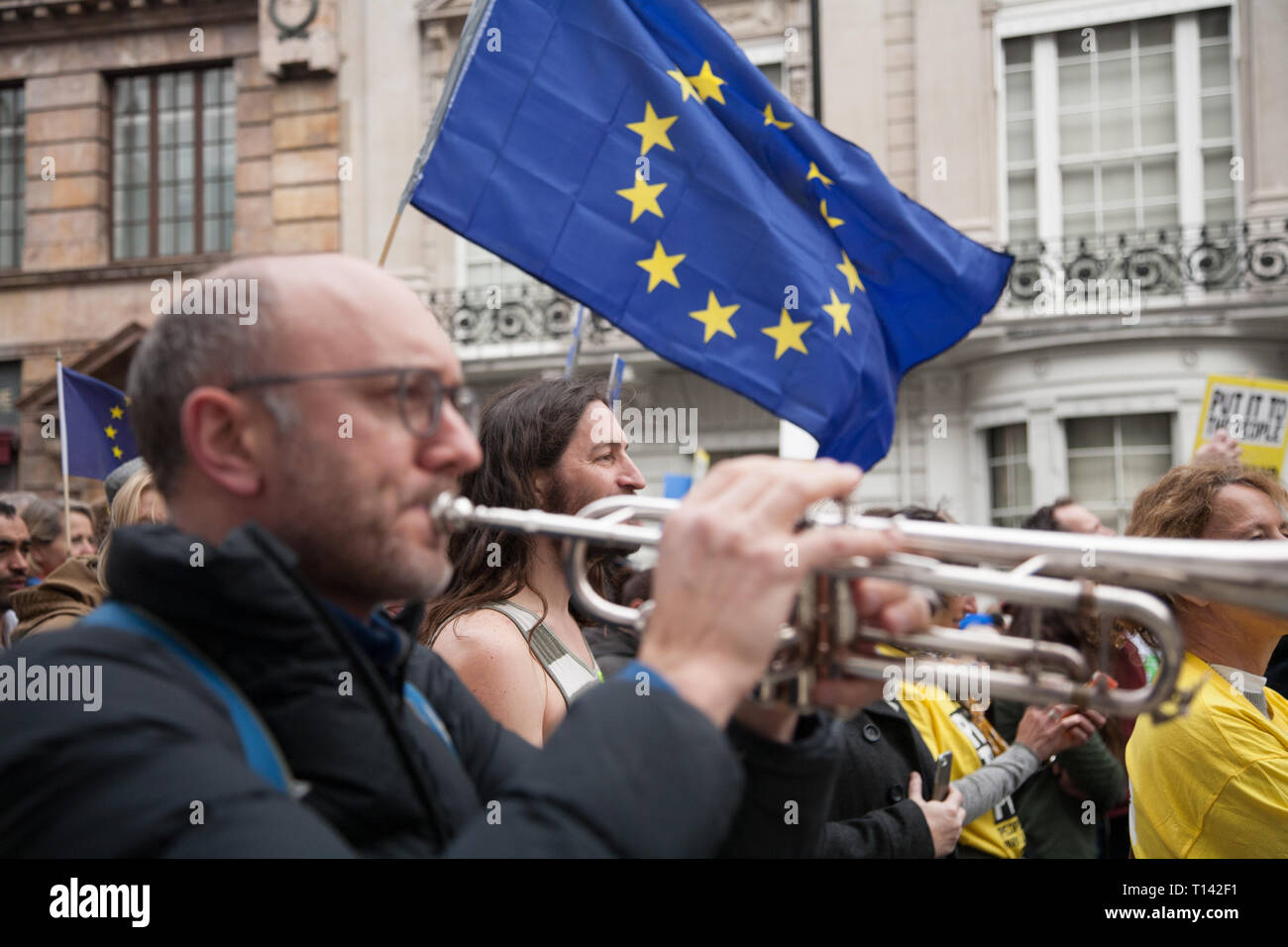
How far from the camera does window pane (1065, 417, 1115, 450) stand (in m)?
15.0

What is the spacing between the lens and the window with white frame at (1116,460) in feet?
48.6

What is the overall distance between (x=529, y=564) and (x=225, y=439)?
1.85 metres

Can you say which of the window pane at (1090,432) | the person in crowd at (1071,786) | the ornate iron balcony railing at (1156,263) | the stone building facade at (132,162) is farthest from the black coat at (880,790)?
the stone building facade at (132,162)

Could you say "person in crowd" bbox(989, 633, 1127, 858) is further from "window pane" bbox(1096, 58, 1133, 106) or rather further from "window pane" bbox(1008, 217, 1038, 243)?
"window pane" bbox(1096, 58, 1133, 106)

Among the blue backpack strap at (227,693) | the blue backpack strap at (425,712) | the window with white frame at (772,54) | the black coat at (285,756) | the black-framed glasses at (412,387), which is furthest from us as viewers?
the window with white frame at (772,54)

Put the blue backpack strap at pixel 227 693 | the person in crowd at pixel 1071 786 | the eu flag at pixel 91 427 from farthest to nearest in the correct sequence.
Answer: the eu flag at pixel 91 427 < the person in crowd at pixel 1071 786 < the blue backpack strap at pixel 227 693

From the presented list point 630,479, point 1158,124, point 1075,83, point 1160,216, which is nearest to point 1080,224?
point 1160,216

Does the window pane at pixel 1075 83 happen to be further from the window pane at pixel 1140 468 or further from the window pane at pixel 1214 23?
the window pane at pixel 1140 468

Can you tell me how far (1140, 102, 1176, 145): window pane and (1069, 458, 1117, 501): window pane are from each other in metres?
4.02

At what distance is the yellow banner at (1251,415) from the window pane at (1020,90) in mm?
9095

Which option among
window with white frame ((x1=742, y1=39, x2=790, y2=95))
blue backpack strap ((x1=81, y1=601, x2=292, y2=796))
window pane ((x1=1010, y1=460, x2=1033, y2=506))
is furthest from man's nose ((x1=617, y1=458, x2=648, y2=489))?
window with white frame ((x1=742, y1=39, x2=790, y2=95))

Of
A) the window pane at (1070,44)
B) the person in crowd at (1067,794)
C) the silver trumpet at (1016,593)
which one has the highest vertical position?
the window pane at (1070,44)

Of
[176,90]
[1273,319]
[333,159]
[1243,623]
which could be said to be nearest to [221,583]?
[1243,623]

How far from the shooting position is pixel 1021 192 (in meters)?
15.9
